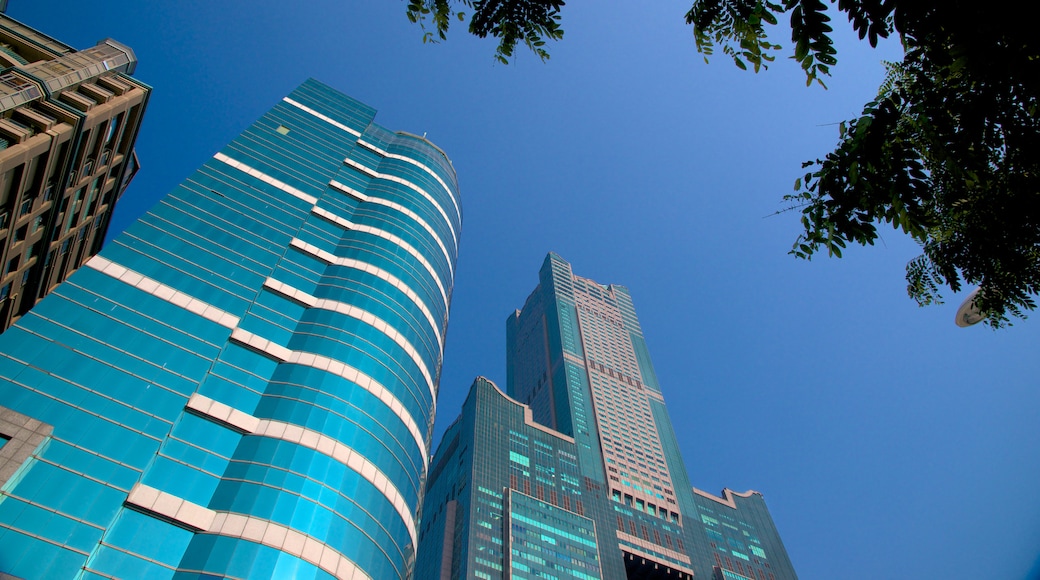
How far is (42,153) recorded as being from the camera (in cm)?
2833

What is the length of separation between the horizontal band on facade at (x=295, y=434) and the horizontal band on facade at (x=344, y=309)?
33.6 feet

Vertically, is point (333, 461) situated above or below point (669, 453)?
below

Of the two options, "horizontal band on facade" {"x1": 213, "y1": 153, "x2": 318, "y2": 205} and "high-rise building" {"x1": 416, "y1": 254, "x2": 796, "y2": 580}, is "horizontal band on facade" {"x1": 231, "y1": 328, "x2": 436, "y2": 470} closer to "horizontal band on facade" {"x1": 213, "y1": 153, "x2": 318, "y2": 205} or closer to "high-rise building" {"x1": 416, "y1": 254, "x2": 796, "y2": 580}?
"horizontal band on facade" {"x1": 213, "y1": 153, "x2": 318, "y2": 205}

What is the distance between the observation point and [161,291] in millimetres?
34406

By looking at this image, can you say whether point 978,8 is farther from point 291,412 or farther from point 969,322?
point 291,412

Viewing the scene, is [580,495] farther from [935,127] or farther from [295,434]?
[935,127]

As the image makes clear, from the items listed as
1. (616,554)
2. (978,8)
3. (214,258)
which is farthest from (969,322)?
(616,554)

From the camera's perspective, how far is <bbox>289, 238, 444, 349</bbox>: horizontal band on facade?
44094mm

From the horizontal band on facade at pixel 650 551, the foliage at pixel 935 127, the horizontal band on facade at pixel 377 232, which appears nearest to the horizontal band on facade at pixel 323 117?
the horizontal band on facade at pixel 377 232

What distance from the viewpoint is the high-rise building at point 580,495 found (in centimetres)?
10631

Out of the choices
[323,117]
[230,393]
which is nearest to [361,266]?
[230,393]

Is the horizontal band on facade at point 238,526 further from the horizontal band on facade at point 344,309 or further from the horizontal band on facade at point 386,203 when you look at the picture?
the horizontal band on facade at point 386,203

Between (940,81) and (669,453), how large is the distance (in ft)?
517

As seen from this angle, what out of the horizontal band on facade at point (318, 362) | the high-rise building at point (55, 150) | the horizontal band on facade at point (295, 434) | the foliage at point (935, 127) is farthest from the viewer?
the horizontal band on facade at point (318, 362)
